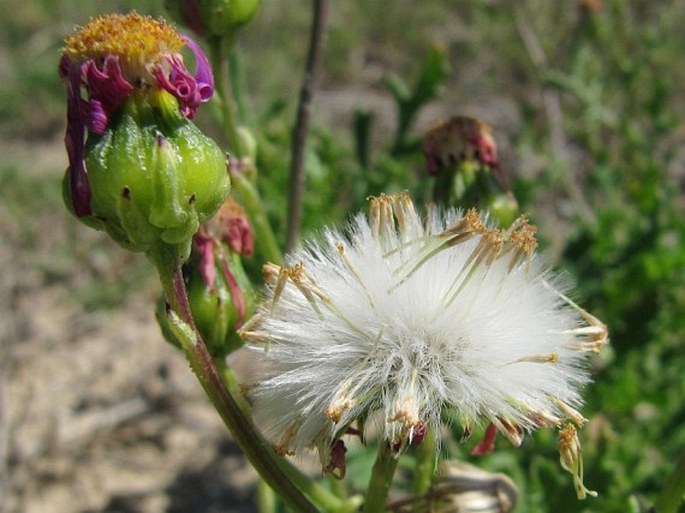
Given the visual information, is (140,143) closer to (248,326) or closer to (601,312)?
(248,326)

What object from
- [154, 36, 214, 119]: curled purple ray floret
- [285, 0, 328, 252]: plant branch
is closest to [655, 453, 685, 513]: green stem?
[154, 36, 214, 119]: curled purple ray floret

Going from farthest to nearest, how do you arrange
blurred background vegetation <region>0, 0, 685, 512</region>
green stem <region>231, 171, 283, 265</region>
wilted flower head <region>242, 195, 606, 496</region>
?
blurred background vegetation <region>0, 0, 685, 512</region>, green stem <region>231, 171, 283, 265</region>, wilted flower head <region>242, 195, 606, 496</region>

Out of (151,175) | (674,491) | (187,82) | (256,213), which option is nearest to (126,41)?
(187,82)

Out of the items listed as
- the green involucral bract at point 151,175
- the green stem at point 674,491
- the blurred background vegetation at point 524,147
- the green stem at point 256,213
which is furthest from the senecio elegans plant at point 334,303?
the green stem at point 256,213

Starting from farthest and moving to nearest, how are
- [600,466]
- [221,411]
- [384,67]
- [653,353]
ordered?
[384,67] → [653,353] → [600,466] → [221,411]

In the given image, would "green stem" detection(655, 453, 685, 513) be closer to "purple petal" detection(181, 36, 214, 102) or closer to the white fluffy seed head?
the white fluffy seed head

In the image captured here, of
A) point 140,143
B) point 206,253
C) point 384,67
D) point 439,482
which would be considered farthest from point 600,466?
point 384,67
